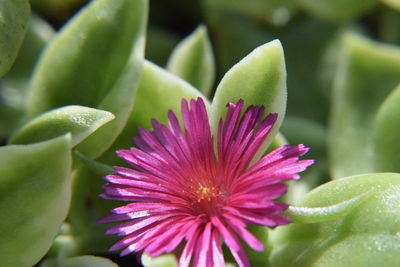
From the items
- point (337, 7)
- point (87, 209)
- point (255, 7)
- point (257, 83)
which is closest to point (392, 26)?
point (337, 7)

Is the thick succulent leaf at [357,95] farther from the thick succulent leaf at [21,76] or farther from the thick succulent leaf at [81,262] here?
the thick succulent leaf at [21,76]

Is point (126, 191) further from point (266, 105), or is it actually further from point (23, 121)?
point (23, 121)

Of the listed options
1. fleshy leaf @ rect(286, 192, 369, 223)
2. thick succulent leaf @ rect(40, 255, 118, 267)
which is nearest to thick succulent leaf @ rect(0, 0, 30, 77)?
thick succulent leaf @ rect(40, 255, 118, 267)

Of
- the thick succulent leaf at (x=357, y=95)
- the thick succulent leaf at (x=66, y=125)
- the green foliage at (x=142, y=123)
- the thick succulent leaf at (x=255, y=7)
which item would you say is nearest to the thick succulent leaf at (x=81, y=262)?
the green foliage at (x=142, y=123)

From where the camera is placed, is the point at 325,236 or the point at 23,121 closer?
the point at 325,236

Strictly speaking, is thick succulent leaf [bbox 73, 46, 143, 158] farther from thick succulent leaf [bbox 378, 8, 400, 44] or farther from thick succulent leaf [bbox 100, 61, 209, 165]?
thick succulent leaf [bbox 378, 8, 400, 44]

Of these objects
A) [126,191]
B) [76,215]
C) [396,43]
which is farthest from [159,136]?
[396,43]
